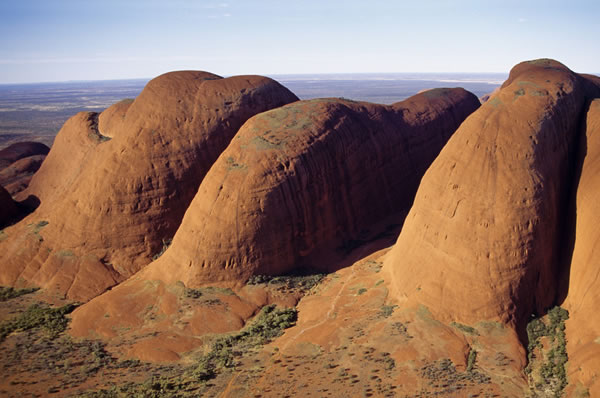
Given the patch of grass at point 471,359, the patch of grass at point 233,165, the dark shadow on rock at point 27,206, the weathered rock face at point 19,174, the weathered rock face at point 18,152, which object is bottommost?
the patch of grass at point 471,359

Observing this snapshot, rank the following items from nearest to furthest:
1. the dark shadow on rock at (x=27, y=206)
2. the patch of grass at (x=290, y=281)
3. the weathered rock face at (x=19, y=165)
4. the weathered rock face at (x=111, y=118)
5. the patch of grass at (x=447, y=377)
A: the patch of grass at (x=447, y=377)
the patch of grass at (x=290, y=281)
the weathered rock face at (x=111, y=118)
the dark shadow on rock at (x=27, y=206)
the weathered rock face at (x=19, y=165)

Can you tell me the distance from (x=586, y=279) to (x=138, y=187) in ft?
68.6

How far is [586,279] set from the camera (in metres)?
15.3

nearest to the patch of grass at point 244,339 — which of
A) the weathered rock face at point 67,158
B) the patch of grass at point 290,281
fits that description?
the patch of grass at point 290,281

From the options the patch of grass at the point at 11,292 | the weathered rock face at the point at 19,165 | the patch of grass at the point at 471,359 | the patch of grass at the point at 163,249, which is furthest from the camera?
the weathered rock face at the point at 19,165

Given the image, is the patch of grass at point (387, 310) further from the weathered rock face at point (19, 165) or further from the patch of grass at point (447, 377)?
the weathered rock face at point (19, 165)

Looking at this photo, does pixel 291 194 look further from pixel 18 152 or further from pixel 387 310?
pixel 18 152

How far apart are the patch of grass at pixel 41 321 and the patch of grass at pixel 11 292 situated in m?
2.04

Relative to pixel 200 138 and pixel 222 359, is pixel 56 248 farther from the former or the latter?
pixel 222 359

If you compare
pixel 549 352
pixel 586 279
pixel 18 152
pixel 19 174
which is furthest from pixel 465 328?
pixel 18 152

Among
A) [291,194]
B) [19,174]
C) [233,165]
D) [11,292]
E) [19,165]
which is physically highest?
[233,165]

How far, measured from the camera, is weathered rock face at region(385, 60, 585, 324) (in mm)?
15906

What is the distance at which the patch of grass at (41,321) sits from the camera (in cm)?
1898

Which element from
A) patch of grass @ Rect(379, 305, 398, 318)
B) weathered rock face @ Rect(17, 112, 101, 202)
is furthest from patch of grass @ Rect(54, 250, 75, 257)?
patch of grass @ Rect(379, 305, 398, 318)
